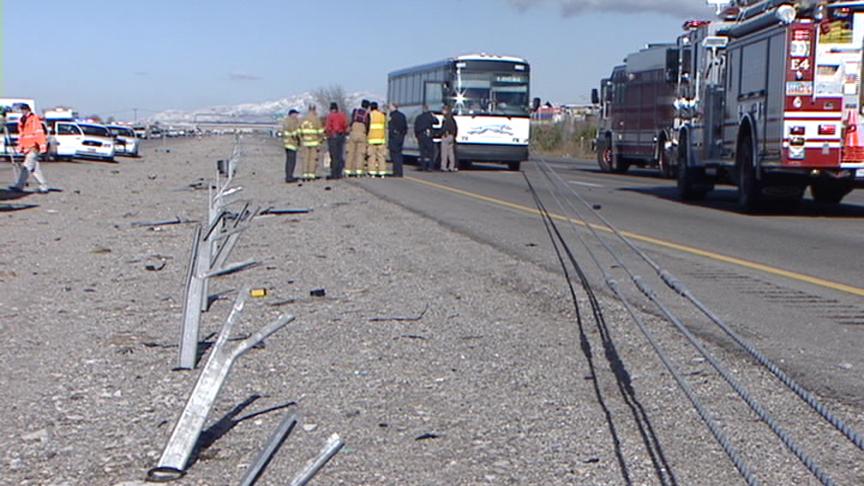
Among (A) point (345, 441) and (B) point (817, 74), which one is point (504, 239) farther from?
(A) point (345, 441)

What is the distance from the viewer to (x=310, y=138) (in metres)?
27.7

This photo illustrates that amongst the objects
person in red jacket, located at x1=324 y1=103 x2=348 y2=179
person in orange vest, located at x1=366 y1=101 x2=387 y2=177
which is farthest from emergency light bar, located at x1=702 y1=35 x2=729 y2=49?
person in red jacket, located at x1=324 y1=103 x2=348 y2=179

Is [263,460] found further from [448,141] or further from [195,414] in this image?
[448,141]

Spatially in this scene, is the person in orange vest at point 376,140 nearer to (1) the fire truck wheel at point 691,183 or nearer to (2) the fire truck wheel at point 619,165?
(1) the fire truck wheel at point 691,183

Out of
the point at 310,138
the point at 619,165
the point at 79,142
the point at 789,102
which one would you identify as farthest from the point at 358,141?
the point at 79,142

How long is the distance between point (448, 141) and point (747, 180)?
15591 millimetres

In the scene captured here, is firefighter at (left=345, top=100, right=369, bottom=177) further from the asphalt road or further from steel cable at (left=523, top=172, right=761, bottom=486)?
steel cable at (left=523, top=172, right=761, bottom=486)

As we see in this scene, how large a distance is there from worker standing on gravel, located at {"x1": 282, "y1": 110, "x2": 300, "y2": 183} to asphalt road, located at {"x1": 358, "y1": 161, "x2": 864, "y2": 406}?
2.19 metres

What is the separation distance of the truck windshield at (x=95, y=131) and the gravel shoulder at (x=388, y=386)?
3486cm

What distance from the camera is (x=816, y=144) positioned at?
17.5 m

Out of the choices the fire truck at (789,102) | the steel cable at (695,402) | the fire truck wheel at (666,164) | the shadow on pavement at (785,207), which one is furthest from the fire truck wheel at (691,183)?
the steel cable at (695,402)

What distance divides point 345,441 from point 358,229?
35.2 feet

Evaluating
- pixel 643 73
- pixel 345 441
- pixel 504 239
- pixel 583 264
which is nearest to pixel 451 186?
pixel 643 73

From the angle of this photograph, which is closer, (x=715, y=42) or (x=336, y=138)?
(x=715, y=42)
